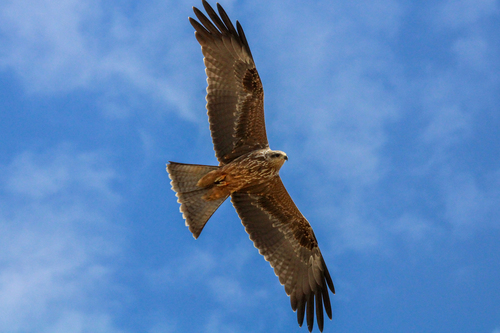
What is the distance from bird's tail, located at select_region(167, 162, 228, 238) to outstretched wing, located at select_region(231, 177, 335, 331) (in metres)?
0.71

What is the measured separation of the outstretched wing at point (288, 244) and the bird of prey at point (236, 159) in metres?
0.02

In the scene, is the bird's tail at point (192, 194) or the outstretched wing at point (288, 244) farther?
the outstretched wing at point (288, 244)

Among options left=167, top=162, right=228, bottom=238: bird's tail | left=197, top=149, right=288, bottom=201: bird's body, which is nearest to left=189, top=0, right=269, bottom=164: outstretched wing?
left=197, top=149, right=288, bottom=201: bird's body

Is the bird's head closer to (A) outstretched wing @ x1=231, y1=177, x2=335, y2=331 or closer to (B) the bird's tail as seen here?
(A) outstretched wing @ x1=231, y1=177, x2=335, y2=331

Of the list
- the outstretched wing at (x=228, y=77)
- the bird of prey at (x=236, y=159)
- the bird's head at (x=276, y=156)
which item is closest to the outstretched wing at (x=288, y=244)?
the bird of prey at (x=236, y=159)

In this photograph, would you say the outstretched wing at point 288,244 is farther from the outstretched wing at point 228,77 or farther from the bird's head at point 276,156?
the outstretched wing at point 228,77

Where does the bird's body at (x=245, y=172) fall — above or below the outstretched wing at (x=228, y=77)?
below

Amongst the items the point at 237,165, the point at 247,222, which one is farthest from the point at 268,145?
the point at 247,222

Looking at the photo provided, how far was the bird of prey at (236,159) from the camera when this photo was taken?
399 inches

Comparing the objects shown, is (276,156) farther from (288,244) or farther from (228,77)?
(288,244)

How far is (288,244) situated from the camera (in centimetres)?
1098

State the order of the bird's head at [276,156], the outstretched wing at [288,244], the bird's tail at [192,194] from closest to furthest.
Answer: the bird's head at [276,156] → the bird's tail at [192,194] → the outstretched wing at [288,244]

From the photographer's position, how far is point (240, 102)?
10180 millimetres

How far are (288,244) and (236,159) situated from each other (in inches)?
83.1
